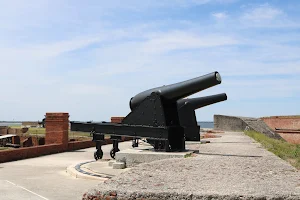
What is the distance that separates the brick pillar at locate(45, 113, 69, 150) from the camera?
15398mm

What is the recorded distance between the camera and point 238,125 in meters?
26.0

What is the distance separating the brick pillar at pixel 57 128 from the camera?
15.4 m

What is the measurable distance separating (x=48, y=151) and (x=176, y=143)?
6.67 metres

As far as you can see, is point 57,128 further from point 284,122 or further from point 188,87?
point 284,122

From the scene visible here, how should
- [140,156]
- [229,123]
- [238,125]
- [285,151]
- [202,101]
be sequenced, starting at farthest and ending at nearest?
[229,123], [238,125], [202,101], [285,151], [140,156]

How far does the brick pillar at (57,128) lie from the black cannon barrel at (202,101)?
5011mm

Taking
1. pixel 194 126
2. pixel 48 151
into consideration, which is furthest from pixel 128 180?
pixel 48 151

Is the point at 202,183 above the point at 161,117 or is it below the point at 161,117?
below

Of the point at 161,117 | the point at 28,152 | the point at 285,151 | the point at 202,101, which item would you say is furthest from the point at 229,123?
the point at 161,117

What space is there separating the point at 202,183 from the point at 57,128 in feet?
38.5

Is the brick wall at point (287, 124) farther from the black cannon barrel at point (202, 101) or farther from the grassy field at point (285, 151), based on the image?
the black cannon barrel at point (202, 101)

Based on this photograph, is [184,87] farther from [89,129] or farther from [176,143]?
[89,129]

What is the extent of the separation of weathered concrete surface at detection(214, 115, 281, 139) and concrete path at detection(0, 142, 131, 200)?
16657 mm

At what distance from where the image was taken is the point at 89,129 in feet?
34.9
